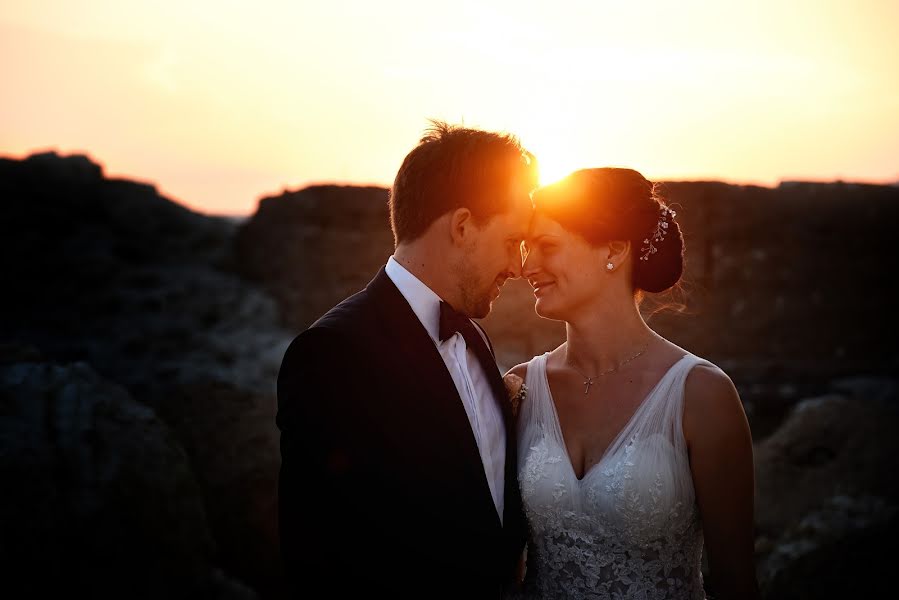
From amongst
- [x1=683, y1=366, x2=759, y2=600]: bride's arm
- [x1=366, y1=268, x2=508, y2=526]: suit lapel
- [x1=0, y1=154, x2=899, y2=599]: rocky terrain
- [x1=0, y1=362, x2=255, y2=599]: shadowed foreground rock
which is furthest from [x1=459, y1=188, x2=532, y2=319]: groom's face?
[x1=0, y1=362, x2=255, y2=599]: shadowed foreground rock

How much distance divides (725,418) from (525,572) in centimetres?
111

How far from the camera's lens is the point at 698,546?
3.20 m

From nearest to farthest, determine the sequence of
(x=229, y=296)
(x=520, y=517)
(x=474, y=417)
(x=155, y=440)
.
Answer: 1. (x=474, y=417)
2. (x=520, y=517)
3. (x=155, y=440)
4. (x=229, y=296)

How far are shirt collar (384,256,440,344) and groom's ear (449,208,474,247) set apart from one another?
22cm

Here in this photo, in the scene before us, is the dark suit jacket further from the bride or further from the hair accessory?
the hair accessory

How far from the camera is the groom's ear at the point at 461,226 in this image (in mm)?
2965

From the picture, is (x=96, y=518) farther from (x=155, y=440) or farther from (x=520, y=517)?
(x=520, y=517)

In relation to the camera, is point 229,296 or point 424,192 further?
point 229,296

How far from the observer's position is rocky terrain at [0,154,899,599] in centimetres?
438

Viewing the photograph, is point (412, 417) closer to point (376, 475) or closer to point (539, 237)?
point (376, 475)

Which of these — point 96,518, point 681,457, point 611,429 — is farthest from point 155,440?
point 681,457

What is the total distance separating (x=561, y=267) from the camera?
330cm

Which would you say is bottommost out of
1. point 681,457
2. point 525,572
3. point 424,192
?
point 525,572

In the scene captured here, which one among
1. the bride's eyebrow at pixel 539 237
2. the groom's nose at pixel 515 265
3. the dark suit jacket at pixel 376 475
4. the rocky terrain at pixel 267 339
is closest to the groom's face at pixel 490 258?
the groom's nose at pixel 515 265
